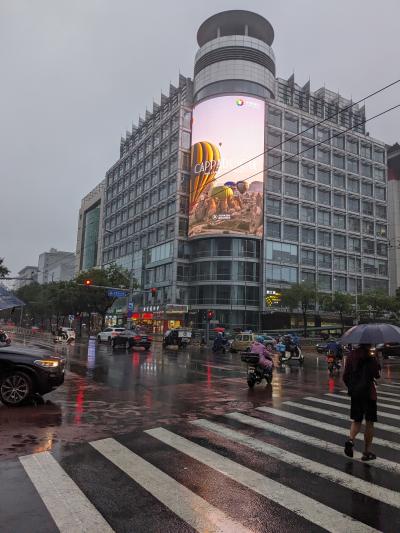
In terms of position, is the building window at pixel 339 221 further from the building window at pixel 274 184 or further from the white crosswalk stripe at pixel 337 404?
the white crosswalk stripe at pixel 337 404

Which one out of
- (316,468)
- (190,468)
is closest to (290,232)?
(316,468)

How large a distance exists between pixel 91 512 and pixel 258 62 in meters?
77.4

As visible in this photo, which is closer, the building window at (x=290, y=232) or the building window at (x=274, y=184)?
the building window at (x=274, y=184)

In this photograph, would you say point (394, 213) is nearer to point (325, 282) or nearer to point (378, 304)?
point (325, 282)

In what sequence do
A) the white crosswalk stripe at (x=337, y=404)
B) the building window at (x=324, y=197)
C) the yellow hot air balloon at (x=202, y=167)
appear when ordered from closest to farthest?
1. the white crosswalk stripe at (x=337, y=404)
2. the yellow hot air balloon at (x=202, y=167)
3. the building window at (x=324, y=197)

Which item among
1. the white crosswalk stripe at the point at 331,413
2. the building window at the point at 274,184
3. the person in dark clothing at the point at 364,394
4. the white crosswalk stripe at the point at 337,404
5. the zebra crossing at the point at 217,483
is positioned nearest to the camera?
the zebra crossing at the point at 217,483

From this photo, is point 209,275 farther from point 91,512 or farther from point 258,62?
point 91,512

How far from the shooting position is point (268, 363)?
14133 millimetres

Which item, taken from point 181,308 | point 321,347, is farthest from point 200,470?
point 181,308

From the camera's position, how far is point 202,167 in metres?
66.9

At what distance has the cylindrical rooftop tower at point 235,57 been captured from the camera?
70.2 metres

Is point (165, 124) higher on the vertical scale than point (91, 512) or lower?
higher

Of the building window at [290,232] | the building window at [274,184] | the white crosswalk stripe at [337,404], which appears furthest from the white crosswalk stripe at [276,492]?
the building window at [274,184]

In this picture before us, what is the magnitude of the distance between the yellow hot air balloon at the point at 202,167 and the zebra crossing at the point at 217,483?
59461 mm
